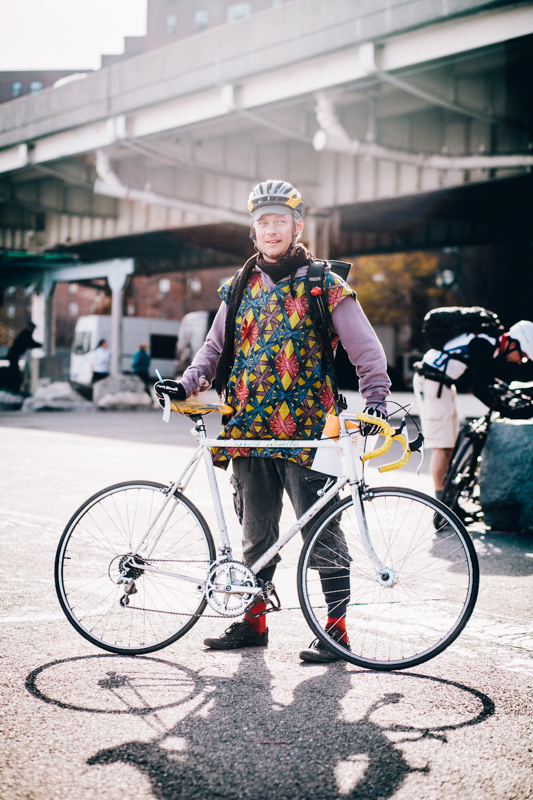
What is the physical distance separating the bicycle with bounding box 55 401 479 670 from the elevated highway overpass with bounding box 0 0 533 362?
13.0 m

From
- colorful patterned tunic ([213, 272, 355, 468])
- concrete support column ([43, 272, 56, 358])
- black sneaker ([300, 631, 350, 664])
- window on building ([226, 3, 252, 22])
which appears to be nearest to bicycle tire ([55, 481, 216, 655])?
colorful patterned tunic ([213, 272, 355, 468])

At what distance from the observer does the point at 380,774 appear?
2455 mm

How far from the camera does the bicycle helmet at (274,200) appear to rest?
356cm

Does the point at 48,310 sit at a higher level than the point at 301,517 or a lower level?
higher

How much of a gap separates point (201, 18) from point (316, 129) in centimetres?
3998

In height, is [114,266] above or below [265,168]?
below

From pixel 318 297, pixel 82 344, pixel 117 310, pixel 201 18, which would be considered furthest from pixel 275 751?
pixel 201 18

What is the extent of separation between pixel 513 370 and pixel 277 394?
3650mm

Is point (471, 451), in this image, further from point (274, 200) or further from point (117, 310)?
point (117, 310)

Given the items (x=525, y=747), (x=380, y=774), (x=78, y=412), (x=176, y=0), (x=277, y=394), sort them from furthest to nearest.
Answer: (x=176, y=0) → (x=78, y=412) → (x=277, y=394) → (x=525, y=747) → (x=380, y=774)

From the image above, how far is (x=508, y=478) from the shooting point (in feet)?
20.6

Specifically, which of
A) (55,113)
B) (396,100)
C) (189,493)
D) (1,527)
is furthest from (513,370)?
(55,113)

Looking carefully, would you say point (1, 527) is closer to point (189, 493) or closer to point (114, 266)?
point (189, 493)

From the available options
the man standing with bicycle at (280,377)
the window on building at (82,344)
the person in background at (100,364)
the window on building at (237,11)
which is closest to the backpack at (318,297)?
the man standing with bicycle at (280,377)
